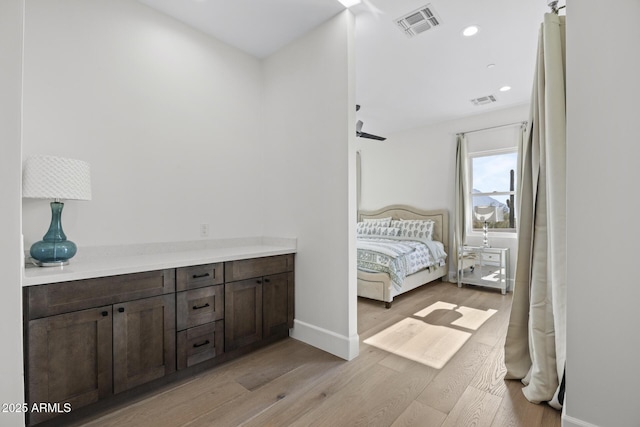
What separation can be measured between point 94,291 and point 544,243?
2740mm

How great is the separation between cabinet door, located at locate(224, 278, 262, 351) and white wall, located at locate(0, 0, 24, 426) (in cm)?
115

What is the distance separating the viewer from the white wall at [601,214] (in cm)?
131

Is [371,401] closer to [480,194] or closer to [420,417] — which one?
[420,417]

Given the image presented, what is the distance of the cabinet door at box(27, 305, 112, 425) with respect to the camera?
1.46 meters

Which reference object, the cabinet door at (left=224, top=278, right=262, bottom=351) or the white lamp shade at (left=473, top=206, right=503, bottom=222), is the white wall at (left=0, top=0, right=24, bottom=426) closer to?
the cabinet door at (left=224, top=278, right=262, bottom=351)

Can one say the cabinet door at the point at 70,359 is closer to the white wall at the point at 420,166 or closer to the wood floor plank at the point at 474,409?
the wood floor plank at the point at 474,409

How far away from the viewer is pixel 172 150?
8.23 ft

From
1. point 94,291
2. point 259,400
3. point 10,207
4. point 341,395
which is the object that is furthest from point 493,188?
point 10,207

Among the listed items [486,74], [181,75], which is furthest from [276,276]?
[486,74]

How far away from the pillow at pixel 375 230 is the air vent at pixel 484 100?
236 cm

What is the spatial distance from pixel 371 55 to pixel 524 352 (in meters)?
3.01

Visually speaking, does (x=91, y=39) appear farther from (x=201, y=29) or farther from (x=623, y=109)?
(x=623, y=109)

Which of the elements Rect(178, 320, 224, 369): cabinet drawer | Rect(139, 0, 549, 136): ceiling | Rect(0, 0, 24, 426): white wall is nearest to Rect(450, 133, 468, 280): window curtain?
Rect(139, 0, 549, 136): ceiling

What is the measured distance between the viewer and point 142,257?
216cm
